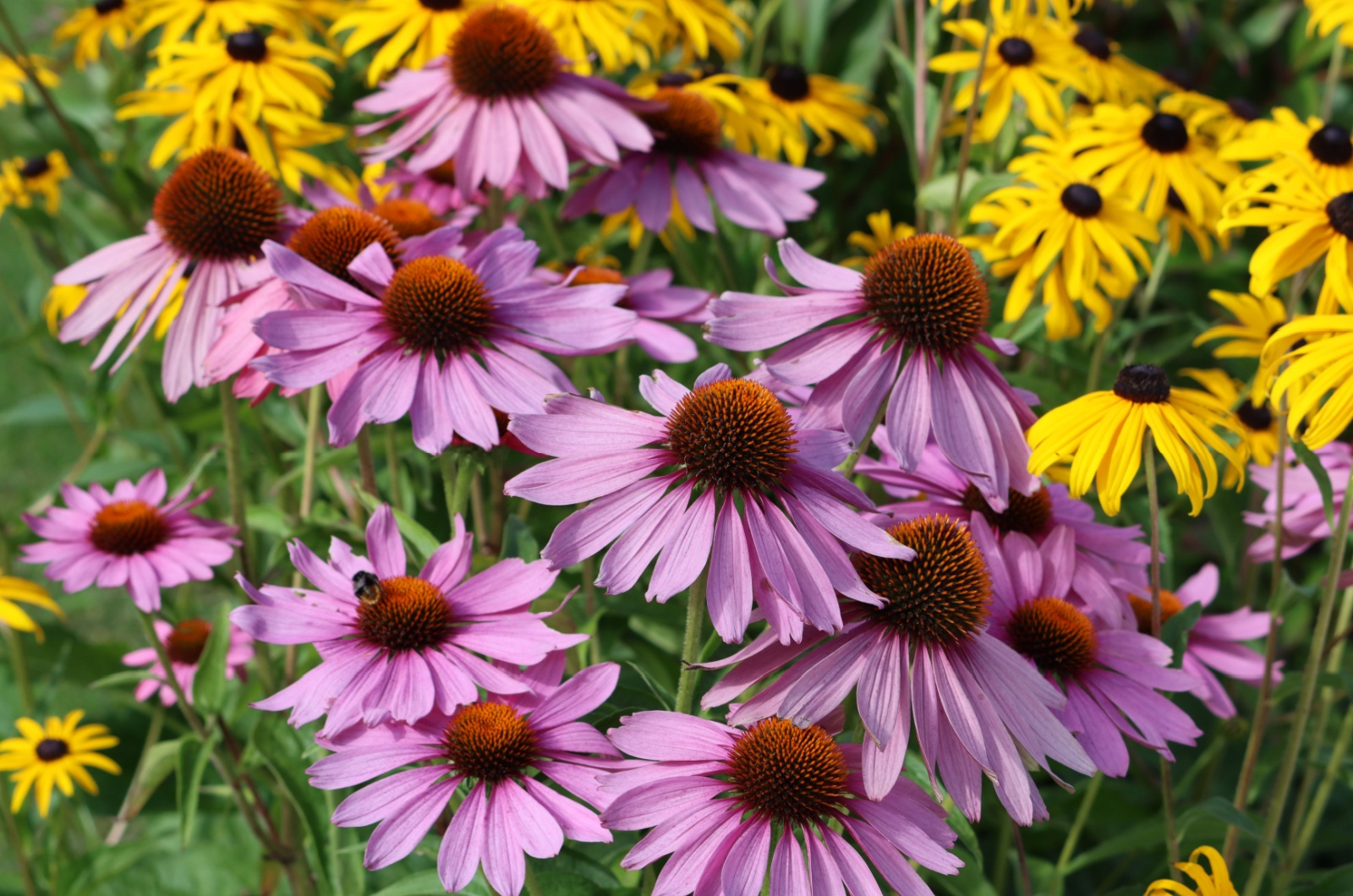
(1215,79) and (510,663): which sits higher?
(1215,79)

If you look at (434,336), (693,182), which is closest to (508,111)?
(693,182)

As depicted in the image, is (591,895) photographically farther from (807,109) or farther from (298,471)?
(807,109)

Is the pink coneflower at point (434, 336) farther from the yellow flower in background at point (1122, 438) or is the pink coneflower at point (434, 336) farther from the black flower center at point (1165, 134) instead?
the black flower center at point (1165, 134)

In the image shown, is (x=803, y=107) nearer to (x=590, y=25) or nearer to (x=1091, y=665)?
(x=590, y=25)

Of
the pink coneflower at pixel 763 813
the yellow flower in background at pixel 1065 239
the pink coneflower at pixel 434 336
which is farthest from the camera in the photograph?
the yellow flower in background at pixel 1065 239

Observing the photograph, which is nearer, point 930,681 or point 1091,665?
point 930,681

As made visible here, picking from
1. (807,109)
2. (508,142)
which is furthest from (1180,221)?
(508,142)

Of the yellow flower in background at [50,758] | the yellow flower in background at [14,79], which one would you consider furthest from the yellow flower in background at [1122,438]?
the yellow flower in background at [14,79]
